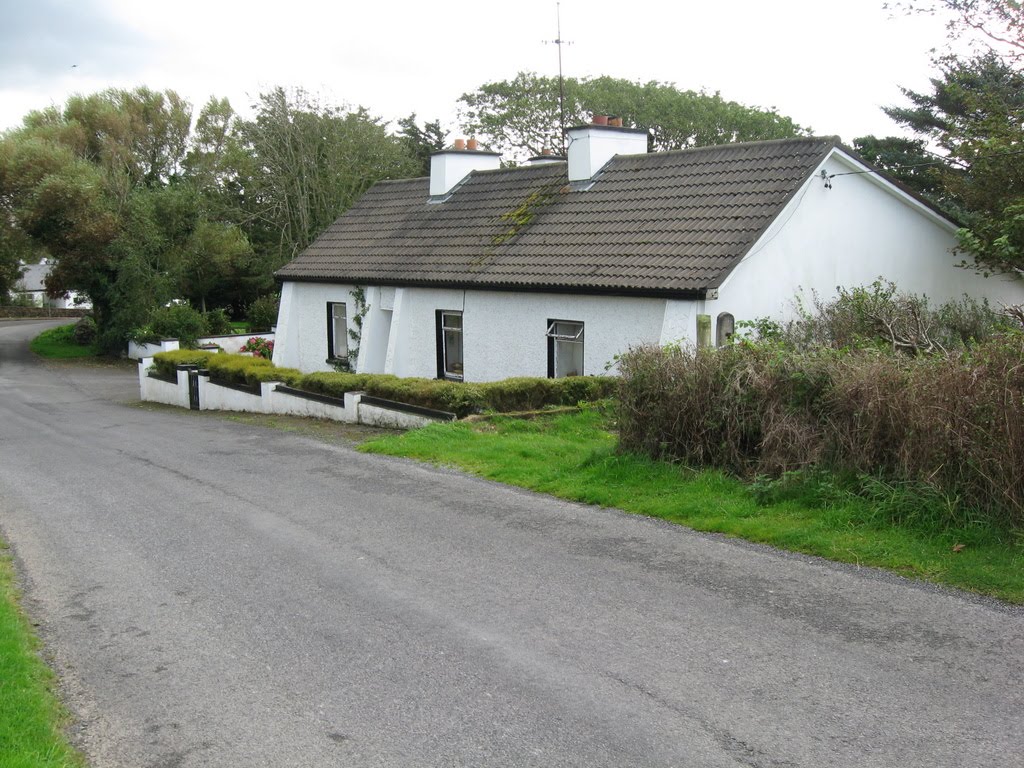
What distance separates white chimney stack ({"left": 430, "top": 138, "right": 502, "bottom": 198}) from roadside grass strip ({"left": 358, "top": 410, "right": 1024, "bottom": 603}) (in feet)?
41.0

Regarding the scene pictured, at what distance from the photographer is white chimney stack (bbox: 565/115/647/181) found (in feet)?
70.3

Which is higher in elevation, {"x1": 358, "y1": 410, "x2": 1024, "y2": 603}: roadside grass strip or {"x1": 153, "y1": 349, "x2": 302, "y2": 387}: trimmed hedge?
{"x1": 153, "y1": 349, "x2": 302, "y2": 387}: trimmed hedge

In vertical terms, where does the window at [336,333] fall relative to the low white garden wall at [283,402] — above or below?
above

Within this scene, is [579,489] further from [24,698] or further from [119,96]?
[119,96]

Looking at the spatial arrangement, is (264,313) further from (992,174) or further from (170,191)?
(992,174)

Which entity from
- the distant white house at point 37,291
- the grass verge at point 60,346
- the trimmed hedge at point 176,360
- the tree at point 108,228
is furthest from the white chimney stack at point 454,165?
the distant white house at point 37,291

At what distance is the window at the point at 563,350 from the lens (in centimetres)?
1861

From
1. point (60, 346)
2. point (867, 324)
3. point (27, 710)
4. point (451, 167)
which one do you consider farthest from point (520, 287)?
Answer: point (60, 346)

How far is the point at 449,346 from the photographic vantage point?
72.9ft

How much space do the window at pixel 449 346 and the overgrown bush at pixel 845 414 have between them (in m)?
10.7

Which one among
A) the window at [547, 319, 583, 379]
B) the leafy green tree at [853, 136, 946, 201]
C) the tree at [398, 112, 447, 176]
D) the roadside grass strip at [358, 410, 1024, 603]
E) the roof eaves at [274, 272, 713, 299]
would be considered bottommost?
the roadside grass strip at [358, 410, 1024, 603]

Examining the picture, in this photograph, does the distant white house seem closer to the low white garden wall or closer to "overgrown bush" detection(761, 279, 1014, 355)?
the low white garden wall

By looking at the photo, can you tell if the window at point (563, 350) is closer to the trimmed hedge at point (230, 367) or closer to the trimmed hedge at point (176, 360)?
the trimmed hedge at point (230, 367)

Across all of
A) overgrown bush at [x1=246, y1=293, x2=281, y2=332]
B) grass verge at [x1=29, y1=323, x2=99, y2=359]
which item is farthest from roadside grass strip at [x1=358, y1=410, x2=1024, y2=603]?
grass verge at [x1=29, y1=323, x2=99, y2=359]
